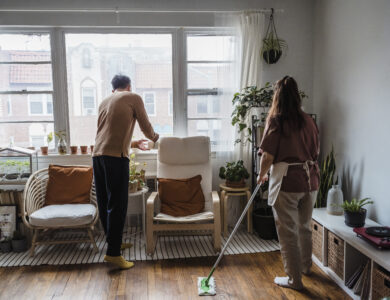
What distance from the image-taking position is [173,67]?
3.88 m

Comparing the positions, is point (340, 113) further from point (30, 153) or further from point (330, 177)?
point (30, 153)

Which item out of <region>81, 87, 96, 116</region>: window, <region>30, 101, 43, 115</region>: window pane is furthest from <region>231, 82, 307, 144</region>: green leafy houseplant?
<region>30, 101, 43, 115</region>: window pane

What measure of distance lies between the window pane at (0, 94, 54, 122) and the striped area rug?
1251 millimetres

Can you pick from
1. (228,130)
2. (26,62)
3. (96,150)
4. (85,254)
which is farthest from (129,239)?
(26,62)

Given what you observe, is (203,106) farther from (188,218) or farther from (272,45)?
(188,218)

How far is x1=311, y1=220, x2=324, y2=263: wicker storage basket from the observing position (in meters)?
2.81

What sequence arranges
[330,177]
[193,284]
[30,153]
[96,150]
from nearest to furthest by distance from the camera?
[193,284] → [96,150] → [330,177] → [30,153]

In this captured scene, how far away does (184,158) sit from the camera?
3.64 metres

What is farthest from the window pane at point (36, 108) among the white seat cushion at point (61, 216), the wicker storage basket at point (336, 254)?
the wicker storage basket at point (336, 254)

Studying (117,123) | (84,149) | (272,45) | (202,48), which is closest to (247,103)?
(272,45)

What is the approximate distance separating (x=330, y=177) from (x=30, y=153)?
2.71 m

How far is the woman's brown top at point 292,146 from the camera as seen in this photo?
2.30 metres

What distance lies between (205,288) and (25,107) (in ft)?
8.64

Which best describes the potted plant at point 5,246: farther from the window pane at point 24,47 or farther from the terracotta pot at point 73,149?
the window pane at point 24,47
